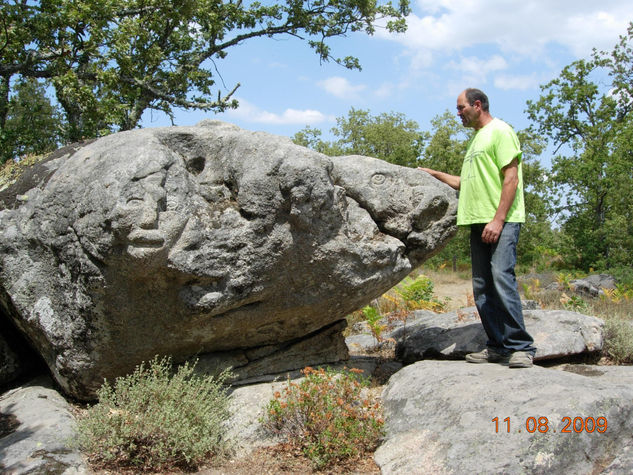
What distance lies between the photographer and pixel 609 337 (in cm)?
684

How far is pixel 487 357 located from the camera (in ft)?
18.5

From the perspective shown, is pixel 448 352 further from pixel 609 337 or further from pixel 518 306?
pixel 609 337

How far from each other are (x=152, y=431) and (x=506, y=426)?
2.77 m

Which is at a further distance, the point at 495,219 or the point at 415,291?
the point at 415,291

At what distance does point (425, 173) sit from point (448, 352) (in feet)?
6.83

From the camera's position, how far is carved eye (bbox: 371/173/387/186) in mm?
5812

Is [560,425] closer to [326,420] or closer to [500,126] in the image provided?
[326,420]

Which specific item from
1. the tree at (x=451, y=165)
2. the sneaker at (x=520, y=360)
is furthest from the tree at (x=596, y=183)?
the sneaker at (x=520, y=360)

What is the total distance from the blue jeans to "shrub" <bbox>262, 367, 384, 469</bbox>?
4.60 ft

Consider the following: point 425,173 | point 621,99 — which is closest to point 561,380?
point 425,173

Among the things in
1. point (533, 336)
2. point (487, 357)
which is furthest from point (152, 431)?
point (533, 336)

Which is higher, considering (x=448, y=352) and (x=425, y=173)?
(x=425, y=173)

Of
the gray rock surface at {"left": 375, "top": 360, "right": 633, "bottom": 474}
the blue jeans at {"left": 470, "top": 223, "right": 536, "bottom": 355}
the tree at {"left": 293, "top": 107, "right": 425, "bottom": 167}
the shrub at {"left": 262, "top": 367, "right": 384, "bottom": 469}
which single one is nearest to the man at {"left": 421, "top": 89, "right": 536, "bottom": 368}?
the blue jeans at {"left": 470, "top": 223, "right": 536, "bottom": 355}

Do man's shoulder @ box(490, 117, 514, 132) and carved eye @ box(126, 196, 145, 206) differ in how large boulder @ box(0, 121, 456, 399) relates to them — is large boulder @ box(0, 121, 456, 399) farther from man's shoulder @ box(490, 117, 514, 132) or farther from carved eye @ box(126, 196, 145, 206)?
man's shoulder @ box(490, 117, 514, 132)
